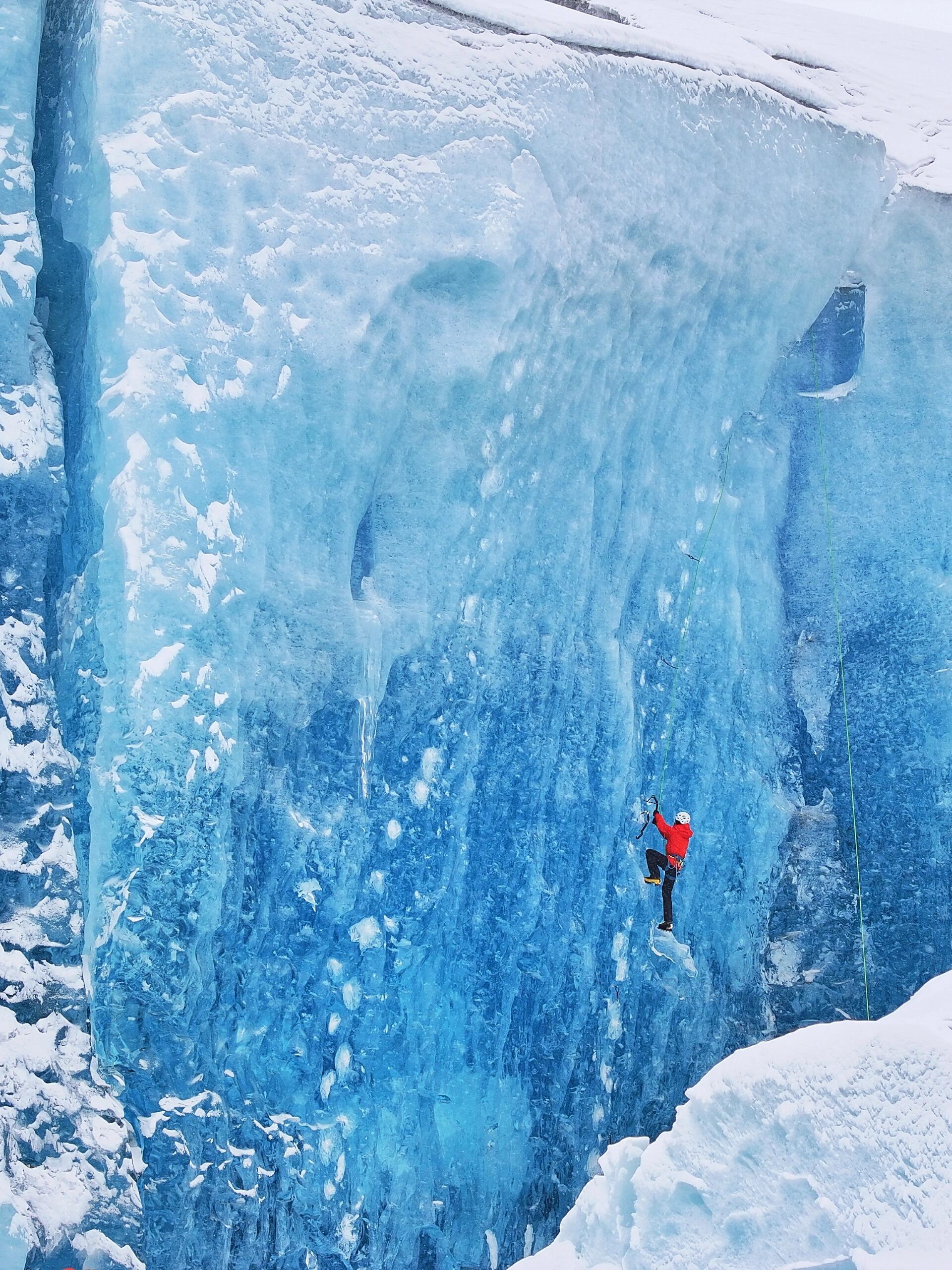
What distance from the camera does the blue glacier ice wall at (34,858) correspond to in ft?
14.2

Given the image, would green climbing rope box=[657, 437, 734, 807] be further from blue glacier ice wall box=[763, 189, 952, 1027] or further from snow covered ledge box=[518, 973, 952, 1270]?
snow covered ledge box=[518, 973, 952, 1270]

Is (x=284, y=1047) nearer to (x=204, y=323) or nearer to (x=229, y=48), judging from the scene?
(x=204, y=323)

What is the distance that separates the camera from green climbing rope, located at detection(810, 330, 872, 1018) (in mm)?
6086

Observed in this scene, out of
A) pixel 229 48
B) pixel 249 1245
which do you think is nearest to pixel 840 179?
pixel 229 48

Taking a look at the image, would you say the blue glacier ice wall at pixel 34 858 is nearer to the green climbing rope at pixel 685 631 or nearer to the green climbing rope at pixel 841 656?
the green climbing rope at pixel 685 631

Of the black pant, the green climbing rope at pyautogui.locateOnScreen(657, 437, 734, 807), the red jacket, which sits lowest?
the black pant

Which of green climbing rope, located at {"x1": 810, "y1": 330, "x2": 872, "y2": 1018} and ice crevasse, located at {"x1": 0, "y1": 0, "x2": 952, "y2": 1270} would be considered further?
green climbing rope, located at {"x1": 810, "y1": 330, "x2": 872, "y2": 1018}

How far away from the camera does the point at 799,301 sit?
6.17 m

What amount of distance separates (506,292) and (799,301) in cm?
167

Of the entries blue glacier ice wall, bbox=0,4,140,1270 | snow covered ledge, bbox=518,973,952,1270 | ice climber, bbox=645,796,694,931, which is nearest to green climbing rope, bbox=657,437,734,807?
ice climber, bbox=645,796,694,931

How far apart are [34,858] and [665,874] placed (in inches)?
99.4

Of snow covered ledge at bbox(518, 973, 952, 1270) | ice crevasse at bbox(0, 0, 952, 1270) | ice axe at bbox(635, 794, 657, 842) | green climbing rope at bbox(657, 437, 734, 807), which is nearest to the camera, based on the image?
snow covered ledge at bbox(518, 973, 952, 1270)

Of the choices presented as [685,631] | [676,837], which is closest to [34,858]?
[676,837]

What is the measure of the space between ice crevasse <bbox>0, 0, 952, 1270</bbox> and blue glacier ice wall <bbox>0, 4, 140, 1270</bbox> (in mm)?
15
